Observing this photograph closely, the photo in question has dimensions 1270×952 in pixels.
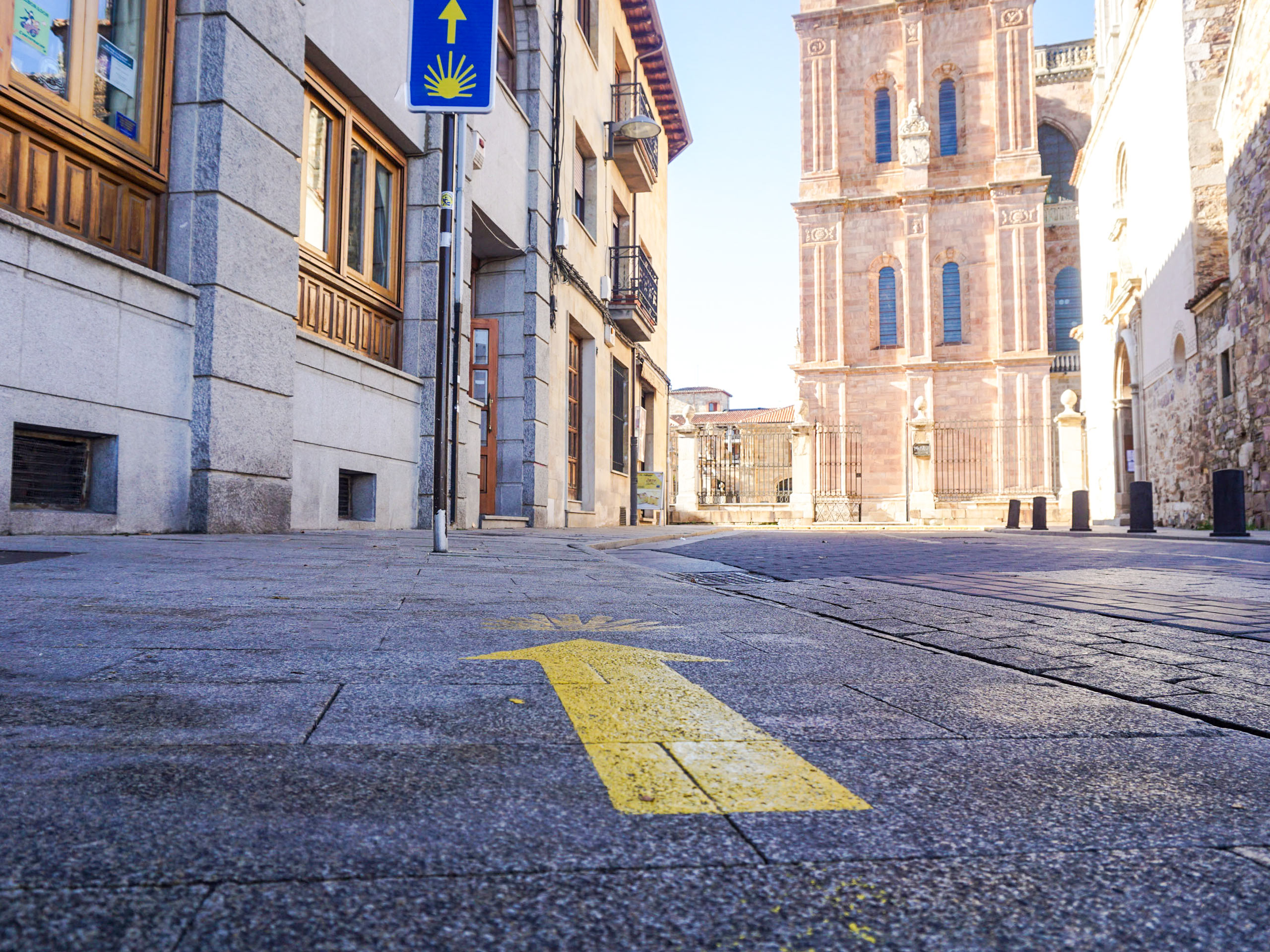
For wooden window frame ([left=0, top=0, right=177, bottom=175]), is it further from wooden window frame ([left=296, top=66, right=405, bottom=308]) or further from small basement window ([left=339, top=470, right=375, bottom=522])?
small basement window ([left=339, top=470, right=375, bottom=522])

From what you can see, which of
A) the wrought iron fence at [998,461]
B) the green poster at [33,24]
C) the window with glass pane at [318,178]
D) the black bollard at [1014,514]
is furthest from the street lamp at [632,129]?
the wrought iron fence at [998,461]

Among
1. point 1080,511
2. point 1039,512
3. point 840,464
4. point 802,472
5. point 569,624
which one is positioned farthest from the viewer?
point 840,464

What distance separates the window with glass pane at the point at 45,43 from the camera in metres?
5.69

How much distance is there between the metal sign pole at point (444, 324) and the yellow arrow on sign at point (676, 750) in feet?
12.4

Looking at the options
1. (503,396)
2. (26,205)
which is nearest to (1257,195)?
(503,396)

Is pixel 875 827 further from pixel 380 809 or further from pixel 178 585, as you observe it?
pixel 178 585

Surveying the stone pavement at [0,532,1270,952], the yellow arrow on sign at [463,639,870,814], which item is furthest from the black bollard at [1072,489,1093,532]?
the yellow arrow on sign at [463,639,870,814]

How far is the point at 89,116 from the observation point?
616 centimetres

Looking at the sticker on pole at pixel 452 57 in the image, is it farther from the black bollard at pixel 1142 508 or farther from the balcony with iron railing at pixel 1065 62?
the balcony with iron railing at pixel 1065 62

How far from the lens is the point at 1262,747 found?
1.53 meters

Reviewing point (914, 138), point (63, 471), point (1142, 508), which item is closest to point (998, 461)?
point (914, 138)

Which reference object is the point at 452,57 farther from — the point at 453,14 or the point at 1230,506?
the point at 1230,506

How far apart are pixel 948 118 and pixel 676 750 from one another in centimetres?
3939

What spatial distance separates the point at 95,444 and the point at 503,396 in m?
7.83
